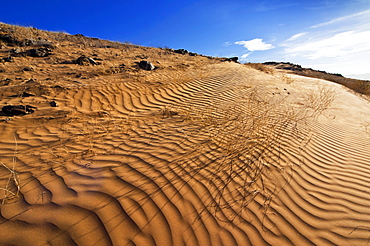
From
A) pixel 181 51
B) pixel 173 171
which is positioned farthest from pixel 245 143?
pixel 181 51

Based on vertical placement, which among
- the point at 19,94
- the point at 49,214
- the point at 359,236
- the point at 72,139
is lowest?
the point at 359,236

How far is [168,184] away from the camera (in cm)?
228

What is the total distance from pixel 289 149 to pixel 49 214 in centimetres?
388

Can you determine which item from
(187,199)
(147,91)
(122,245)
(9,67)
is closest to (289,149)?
(187,199)

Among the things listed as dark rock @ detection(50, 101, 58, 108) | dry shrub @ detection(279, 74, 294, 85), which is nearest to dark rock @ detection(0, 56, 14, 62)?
dark rock @ detection(50, 101, 58, 108)

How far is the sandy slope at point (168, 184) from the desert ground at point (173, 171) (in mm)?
14

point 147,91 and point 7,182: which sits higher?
point 147,91

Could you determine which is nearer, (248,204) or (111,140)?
(248,204)

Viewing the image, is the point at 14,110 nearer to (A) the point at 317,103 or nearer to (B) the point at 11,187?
(B) the point at 11,187

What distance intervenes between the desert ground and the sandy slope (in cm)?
1

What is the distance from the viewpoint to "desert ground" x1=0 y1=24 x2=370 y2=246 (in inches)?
69.4

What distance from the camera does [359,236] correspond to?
1.83 meters

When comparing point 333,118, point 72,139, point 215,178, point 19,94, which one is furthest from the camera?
point 333,118

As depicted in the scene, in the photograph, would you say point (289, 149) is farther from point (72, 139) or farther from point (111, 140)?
point (72, 139)
